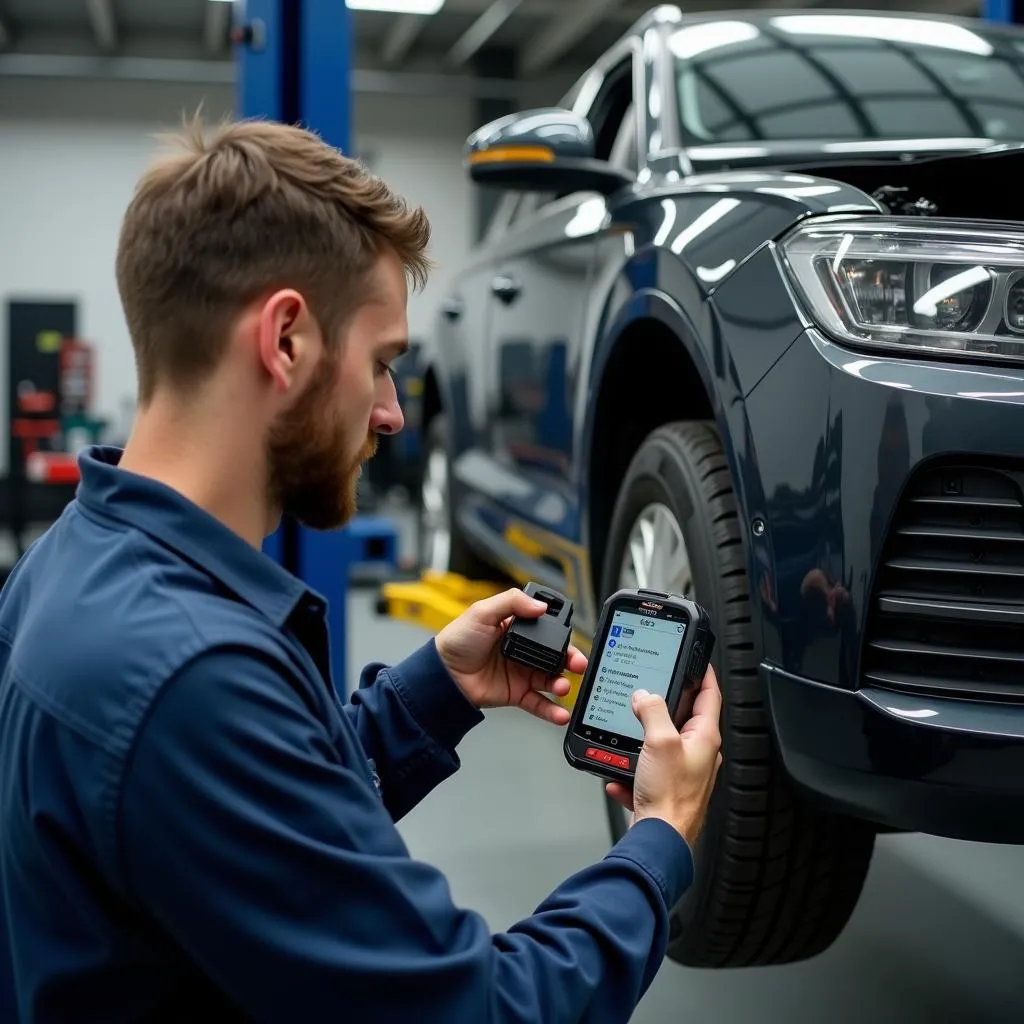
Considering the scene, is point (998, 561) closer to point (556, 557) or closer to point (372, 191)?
point (372, 191)

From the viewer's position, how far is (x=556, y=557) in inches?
105

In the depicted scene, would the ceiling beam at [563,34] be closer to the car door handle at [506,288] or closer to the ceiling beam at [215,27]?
the ceiling beam at [215,27]

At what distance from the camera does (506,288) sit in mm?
3072

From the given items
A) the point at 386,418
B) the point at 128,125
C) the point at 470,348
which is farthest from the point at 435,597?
the point at 128,125

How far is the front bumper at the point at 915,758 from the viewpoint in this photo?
1.32 metres

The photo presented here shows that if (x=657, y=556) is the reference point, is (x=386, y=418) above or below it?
above

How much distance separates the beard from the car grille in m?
0.65

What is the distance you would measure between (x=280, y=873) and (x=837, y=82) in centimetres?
208

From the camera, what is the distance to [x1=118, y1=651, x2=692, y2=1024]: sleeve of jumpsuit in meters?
0.76

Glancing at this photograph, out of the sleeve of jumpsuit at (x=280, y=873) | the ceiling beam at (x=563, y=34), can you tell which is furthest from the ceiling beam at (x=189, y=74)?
the sleeve of jumpsuit at (x=280, y=873)

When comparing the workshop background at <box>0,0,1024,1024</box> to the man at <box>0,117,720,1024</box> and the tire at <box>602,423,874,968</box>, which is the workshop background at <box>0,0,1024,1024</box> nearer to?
the tire at <box>602,423,874,968</box>

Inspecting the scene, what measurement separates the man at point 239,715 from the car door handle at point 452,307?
2725 mm

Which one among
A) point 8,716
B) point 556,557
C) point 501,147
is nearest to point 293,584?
point 8,716

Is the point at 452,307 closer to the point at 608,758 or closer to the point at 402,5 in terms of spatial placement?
the point at 608,758
